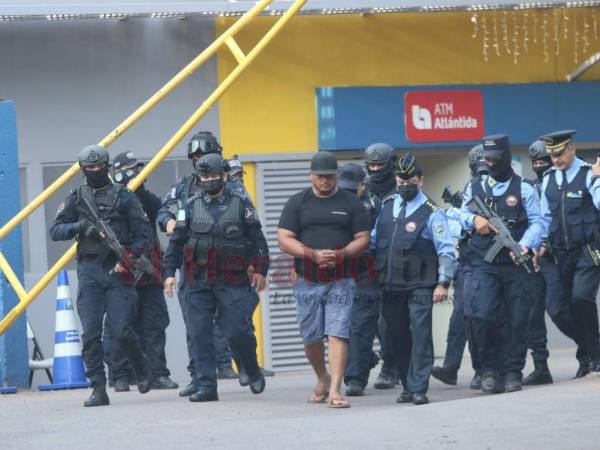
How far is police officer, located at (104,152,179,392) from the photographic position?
13898 mm

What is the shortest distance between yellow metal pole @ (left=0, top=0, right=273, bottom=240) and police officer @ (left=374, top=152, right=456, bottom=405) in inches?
128

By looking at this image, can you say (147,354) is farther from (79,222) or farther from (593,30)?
(593,30)

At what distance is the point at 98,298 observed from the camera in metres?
12.2

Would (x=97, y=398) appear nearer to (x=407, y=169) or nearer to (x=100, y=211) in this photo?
(x=100, y=211)

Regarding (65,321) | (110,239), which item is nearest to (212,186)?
(110,239)

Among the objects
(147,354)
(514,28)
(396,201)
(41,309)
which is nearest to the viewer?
(396,201)

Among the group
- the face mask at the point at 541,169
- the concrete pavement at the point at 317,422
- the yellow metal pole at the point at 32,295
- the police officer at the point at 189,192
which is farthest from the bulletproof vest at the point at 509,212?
the yellow metal pole at the point at 32,295

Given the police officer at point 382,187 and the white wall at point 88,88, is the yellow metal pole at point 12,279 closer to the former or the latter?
the white wall at point 88,88

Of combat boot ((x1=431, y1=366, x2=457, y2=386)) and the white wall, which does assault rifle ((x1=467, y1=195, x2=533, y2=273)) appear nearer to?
combat boot ((x1=431, y1=366, x2=457, y2=386))

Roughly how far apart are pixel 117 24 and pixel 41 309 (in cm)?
320

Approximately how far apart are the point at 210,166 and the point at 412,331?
2.05 meters

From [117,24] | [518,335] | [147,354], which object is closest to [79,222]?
[147,354]

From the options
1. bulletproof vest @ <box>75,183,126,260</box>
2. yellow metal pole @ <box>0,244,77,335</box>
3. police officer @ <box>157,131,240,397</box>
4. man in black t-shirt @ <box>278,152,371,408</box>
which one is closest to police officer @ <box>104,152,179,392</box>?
police officer @ <box>157,131,240,397</box>

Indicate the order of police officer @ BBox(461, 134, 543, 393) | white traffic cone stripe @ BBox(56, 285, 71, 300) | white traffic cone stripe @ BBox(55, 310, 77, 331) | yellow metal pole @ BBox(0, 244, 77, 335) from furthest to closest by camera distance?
1. white traffic cone stripe @ BBox(56, 285, 71, 300)
2. white traffic cone stripe @ BBox(55, 310, 77, 331)
3. yellow metal pole @ BBox(0, 244, 77, 335)
4. police officer @ BBox(461, 134, 543, 393)
